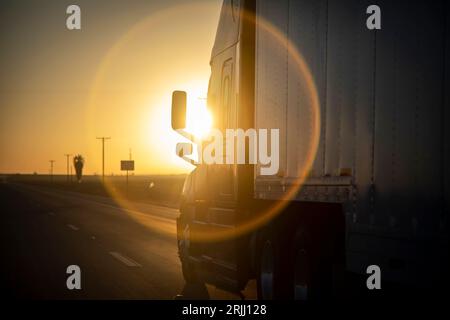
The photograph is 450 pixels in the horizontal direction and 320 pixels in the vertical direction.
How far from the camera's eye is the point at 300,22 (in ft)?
25.5

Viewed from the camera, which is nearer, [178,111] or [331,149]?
[331,149]

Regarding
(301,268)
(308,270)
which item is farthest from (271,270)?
(308,270)

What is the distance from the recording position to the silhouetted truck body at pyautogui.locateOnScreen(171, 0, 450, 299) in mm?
5164

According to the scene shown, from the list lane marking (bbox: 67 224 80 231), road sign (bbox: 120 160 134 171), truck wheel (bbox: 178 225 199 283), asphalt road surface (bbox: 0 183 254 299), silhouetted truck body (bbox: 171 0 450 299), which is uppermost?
silhouetted truck body (bbox: 171 0 450 299)

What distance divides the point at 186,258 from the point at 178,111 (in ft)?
7.95

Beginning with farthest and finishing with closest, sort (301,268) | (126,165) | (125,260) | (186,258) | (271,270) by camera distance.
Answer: (126,165) → (125,260) → (186,258) → (271,270) → (301,268)

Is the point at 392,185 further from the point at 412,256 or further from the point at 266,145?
the point at 266,145

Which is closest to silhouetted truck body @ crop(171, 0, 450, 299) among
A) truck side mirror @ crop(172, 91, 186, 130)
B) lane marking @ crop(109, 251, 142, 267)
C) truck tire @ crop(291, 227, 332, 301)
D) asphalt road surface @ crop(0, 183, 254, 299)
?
truck tire @ crop(291, 227, 332, 301)

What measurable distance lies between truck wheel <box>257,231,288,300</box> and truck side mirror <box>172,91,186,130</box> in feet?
9.01

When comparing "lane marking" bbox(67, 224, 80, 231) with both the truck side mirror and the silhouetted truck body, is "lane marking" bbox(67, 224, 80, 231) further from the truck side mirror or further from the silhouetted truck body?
the truck side mirror

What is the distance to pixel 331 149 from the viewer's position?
684cm

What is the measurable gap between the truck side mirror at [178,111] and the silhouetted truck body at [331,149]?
17.6 inches

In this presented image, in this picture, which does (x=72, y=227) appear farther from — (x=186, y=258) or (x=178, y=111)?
(x=178, y=111)
